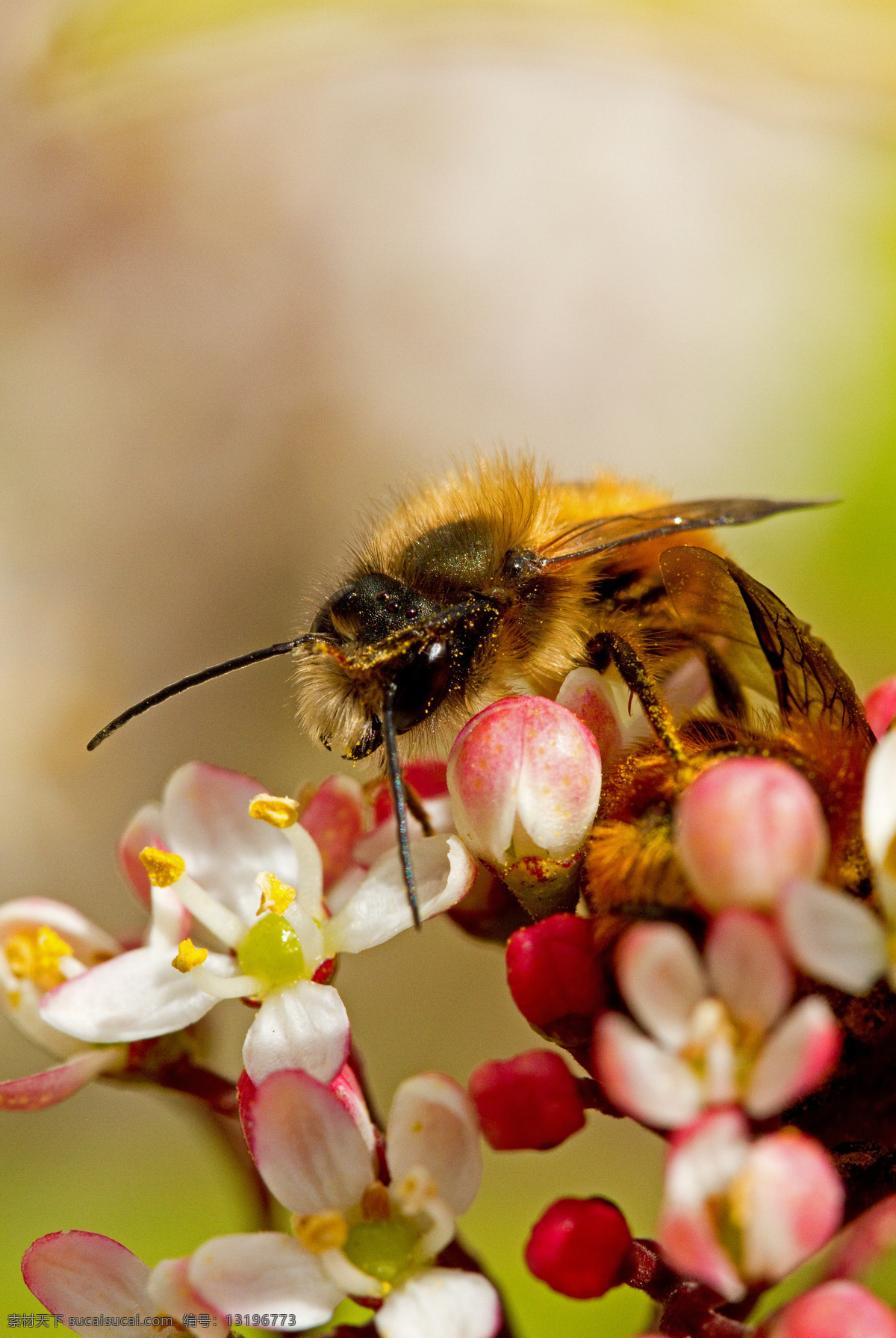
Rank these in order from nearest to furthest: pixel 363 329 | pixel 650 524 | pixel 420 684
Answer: pixel 420 684 → pixel 650 524 → pixel 363 329

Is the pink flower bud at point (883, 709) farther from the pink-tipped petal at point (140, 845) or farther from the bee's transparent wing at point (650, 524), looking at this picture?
the pink-tipped petal at point (140, 845)

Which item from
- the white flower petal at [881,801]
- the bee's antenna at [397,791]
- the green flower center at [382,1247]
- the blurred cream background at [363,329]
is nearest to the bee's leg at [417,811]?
the bee's antenna at [397,791]

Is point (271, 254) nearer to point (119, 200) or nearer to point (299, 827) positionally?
point (119, 200)

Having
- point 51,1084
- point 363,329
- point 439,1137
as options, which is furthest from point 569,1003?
point 363,329

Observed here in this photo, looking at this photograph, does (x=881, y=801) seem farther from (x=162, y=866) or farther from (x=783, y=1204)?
(x=162, y=866)

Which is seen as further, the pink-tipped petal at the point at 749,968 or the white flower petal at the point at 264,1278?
the white flower petal at the point at 264,1278

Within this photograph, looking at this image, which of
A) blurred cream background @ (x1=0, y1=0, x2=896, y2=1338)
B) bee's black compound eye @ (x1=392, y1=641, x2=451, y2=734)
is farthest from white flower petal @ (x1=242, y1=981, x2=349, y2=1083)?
blurred cream background @ (x1=0, y1=0, x2=896, y2=1338)
